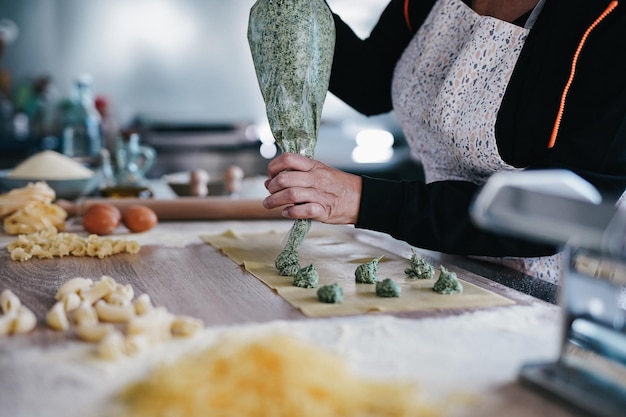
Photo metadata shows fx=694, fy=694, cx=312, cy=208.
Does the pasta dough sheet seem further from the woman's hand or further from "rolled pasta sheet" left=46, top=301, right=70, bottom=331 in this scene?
"rolled pasta sheet" left=46, top=301, right=70, bottom=331

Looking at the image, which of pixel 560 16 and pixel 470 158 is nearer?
pixel 560 16

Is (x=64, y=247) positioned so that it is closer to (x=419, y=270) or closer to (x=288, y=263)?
(x=288, y=263)

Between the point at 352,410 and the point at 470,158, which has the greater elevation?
the point at 470,158

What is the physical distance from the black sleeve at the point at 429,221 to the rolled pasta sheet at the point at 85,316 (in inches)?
20.7

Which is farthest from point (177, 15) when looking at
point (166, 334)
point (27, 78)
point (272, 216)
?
point (166, 334)

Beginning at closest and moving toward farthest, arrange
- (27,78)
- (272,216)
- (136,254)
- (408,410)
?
(408,410) < (136,254) < (272,216) < (27,78)

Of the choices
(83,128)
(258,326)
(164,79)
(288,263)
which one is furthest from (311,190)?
(164,79)

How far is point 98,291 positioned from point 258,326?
0.88 feet

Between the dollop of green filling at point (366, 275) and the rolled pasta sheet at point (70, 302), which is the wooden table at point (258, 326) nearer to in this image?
the rolled pasta sheet at point (70, 302)

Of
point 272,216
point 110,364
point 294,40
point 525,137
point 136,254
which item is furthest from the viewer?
point 272,216

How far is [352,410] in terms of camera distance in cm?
68

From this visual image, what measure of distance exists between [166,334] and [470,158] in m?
0.82

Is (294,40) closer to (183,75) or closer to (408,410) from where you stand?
(408,410)

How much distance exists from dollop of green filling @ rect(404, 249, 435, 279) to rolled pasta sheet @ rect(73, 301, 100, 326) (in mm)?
554
